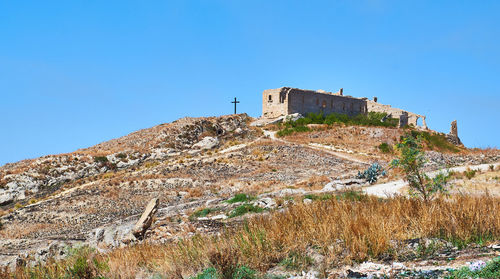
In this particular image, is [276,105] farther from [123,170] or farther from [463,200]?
[463,200]

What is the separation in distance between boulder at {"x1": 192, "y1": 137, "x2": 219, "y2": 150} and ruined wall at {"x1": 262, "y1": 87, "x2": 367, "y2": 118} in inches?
502

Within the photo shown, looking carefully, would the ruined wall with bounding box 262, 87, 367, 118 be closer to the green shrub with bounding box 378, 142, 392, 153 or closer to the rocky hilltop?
the rocky hilltop

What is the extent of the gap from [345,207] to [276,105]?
48.0m

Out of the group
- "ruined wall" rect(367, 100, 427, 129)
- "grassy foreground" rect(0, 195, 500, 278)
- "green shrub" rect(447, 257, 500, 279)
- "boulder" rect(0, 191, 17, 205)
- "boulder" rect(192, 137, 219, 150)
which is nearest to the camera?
"green shrub" rect(447, 257, 500, 279)

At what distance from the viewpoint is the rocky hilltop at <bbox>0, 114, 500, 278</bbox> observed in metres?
14.8

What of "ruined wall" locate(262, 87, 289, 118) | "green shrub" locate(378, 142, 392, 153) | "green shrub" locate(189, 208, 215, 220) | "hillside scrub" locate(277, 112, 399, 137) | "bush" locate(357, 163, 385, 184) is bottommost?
"green shrub" locate(189, 208, 215, 220)

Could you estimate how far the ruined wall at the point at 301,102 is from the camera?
5317 centimetres

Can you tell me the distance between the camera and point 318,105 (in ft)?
185

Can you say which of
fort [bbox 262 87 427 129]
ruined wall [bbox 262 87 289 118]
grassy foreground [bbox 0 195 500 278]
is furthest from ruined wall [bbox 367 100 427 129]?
grassy foreground [bbox 0 195 500 278]

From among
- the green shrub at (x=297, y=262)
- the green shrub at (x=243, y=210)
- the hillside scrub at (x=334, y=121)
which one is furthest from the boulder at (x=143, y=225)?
the hillside scrub at (x=334, y=121)

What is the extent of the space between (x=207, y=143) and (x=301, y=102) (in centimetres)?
1722

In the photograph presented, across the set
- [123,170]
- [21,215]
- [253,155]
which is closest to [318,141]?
[253,155]

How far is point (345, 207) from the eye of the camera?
21.8 feet

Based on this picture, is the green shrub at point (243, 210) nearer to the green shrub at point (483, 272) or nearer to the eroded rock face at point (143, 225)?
the eroded rock face at point (143, 225)
